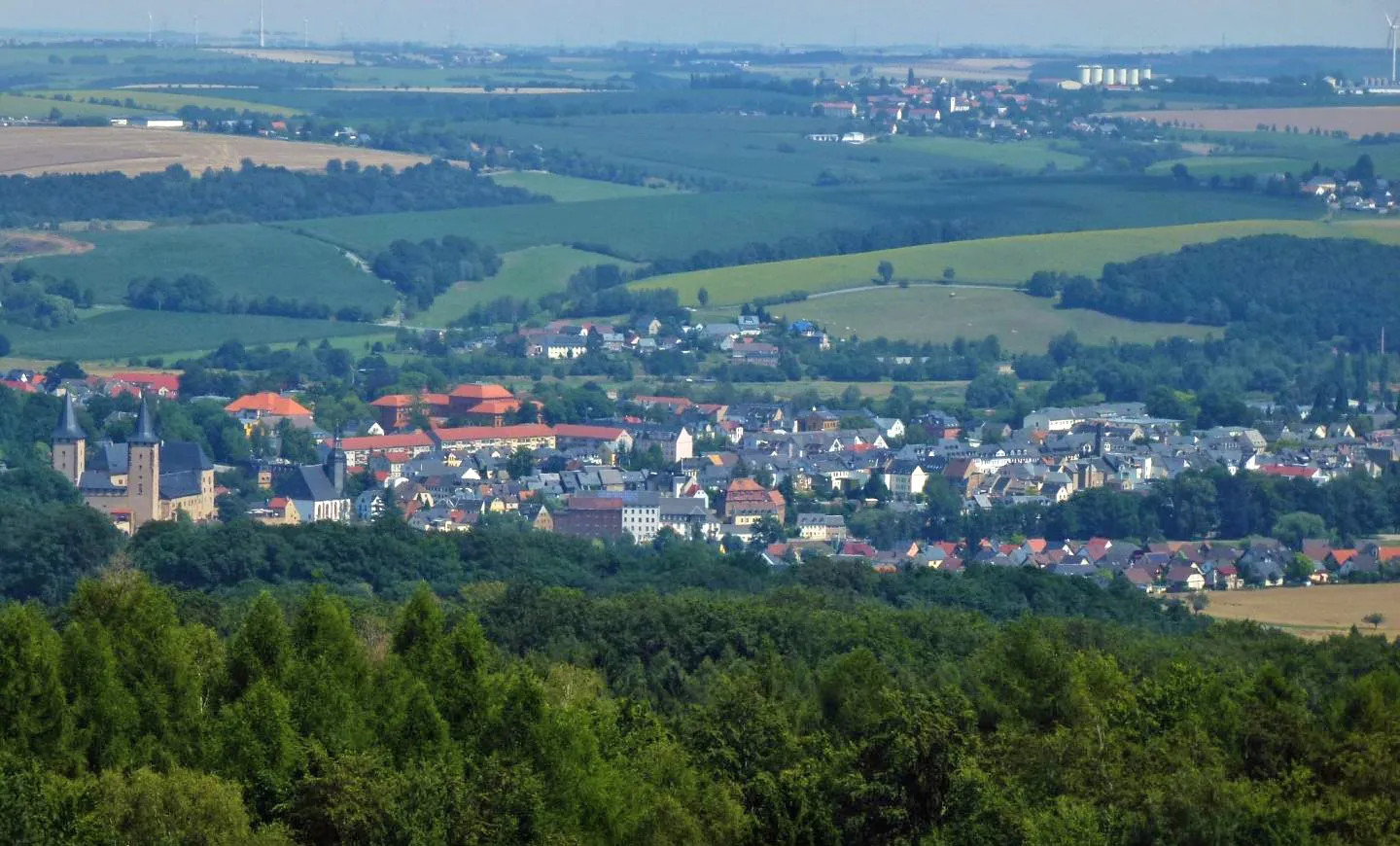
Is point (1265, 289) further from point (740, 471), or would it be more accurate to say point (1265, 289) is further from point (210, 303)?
point (740, 471)

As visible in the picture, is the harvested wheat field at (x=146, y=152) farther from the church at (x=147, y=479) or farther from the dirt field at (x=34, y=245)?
the church at (x=147, y=479)

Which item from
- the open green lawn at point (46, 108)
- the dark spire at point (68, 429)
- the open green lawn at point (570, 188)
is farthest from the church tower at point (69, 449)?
the open green lawn at point (46, 108)

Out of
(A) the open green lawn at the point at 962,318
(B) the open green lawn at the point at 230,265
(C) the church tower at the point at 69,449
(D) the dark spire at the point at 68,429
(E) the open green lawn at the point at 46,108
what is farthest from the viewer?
(E) the open green lawn at the point at 46,108

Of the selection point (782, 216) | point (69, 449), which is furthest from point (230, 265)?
point (69, 449)

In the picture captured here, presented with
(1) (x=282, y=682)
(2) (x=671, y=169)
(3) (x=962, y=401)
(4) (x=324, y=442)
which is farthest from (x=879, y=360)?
(1) (x=282, y=682)

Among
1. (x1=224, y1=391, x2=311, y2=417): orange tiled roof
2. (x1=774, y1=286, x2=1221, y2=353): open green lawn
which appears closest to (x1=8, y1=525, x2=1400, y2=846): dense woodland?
(x1=224, y1=391, x2=311, y2=417): orange tiled roof

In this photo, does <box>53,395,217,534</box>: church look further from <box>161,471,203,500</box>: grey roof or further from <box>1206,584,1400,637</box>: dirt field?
<box>1206,584,1400,637</box>: dirt field
